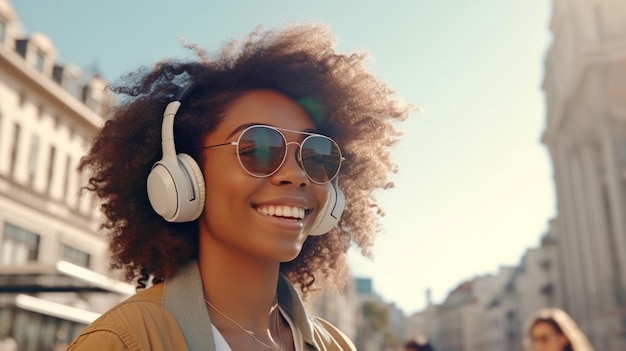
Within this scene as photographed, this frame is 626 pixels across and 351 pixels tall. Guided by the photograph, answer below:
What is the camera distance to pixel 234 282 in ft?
6.64

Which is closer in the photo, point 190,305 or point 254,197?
point 190,305

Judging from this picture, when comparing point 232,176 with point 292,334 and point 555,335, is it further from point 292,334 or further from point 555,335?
point 555,335

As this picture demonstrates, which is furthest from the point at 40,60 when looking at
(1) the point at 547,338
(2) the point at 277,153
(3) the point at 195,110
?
(2) the point at 277,153

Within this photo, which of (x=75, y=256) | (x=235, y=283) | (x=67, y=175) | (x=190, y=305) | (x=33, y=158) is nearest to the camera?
(x=190, y=305)

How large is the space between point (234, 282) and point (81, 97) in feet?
114

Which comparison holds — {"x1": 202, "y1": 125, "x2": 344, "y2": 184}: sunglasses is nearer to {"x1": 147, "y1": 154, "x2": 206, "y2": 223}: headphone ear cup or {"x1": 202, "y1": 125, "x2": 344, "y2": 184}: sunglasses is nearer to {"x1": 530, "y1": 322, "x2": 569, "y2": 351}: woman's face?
{"x1": 147, "y1": 154, "x2": 206, "y2": 223}: headphone ear cup

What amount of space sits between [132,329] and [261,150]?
23.3 inches

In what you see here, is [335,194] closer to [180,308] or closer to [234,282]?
[234,282]

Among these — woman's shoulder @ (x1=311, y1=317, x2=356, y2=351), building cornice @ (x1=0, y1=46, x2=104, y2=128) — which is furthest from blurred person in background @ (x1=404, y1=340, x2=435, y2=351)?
building cornice @ (x1=0, y1=46, x2=104, y2=128)

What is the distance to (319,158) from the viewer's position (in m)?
2.05

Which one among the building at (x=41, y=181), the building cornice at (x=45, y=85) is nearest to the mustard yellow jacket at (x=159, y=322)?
the building at (x=41, y=181)

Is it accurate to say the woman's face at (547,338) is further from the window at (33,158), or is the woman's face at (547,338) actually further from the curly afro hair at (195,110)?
the window at (33,158)

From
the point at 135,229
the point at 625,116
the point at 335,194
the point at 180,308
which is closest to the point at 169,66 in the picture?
the point at 135,229

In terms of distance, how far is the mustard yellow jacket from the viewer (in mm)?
1575
